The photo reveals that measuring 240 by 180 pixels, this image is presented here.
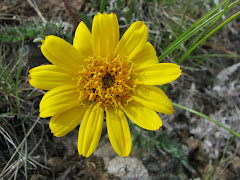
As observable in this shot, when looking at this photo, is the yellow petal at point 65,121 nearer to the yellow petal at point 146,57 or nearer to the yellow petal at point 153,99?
the yellow petal at point 153,99

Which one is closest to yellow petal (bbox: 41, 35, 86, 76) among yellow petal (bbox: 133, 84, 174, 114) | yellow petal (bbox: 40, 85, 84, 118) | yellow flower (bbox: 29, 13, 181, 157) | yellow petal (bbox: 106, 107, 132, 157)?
yellow flower (bbox: 29, 13, 181, 157)

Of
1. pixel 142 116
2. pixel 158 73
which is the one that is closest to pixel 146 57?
pixel 158 73

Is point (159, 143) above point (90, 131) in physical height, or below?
below

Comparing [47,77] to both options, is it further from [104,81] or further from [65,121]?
[104,81]

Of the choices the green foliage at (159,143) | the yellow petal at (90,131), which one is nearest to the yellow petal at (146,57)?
the yellow petal at (90,131)

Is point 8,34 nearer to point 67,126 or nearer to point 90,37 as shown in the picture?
point 90,37

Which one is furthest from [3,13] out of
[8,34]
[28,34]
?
[28,34]

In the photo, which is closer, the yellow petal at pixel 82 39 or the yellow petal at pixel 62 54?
the yellow petal at pixel 62 54
